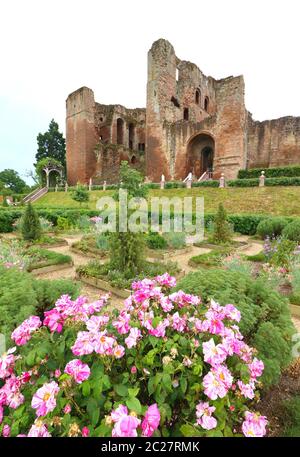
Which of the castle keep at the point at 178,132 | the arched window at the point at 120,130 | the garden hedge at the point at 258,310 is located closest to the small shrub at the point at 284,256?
the garden hedge at the point at 258,310

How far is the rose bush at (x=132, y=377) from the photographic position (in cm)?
126

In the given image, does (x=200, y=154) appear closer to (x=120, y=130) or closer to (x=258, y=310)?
(x=120, y=130)

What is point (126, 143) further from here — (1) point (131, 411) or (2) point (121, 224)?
(1) point (131, 411)

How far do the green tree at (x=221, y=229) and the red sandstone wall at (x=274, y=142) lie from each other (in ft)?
74.0

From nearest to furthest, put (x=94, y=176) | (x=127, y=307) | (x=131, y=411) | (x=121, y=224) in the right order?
(x=131, y=411), (x=127, y=307), (x=121, y=224), (x=94, y=176)

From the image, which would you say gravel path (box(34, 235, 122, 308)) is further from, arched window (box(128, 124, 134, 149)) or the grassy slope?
arched window (box(128, 124, 134, 149))

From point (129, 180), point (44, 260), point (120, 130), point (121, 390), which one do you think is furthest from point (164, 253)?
point (120, 130)

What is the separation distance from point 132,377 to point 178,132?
93.4ft

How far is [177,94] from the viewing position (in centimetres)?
3152

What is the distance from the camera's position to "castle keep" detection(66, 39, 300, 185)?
24.0 m

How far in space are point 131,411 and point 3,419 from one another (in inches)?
30.8

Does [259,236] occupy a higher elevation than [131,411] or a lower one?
lower

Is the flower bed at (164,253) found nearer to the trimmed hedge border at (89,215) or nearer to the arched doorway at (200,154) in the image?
the trimmed hedge border at (89,215)

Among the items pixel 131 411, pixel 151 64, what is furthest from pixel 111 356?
pixel 151 64
